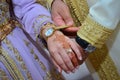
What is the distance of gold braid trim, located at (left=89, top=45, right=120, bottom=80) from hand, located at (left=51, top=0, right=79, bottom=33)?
146 millimetres

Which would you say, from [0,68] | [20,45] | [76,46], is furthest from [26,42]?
[76,46]

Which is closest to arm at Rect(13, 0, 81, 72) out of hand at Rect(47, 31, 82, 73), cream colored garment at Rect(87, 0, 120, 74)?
hand at Rect(47, 31, 82, 73)

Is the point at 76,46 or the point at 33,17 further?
A: the point at 33,17

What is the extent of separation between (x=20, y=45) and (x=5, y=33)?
0.07 meters

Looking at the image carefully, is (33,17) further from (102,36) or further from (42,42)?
(102,36)

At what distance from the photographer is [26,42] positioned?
1.08 m

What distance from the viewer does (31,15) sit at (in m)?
1.04

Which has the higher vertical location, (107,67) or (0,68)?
(0,68)

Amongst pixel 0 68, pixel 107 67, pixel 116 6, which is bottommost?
pixel 107 67

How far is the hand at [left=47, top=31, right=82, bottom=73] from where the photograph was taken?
34.8 inches

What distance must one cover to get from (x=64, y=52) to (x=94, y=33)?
0.11m

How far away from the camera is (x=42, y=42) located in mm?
990

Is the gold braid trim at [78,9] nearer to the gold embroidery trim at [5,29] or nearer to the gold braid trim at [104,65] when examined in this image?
the gold braid trim at [104,65]

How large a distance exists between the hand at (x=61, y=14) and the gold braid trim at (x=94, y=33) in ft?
0.40
